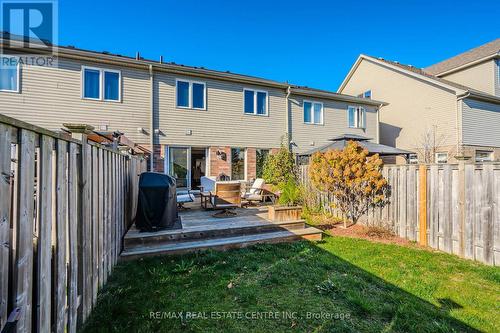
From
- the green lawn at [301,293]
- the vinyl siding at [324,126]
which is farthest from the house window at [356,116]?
the green lawn at [301,293]

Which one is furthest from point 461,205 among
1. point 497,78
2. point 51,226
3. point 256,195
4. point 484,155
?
point 497,78

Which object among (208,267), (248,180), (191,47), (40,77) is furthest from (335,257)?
(191,47)

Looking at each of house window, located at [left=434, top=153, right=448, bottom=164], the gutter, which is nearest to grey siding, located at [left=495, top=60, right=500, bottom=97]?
the gutter

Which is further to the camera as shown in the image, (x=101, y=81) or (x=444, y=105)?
(x=444, y=105)

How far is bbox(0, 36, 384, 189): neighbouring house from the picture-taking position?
9.19 m

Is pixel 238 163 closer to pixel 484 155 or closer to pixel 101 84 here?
pixel 101 84

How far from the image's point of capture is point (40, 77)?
909 centimetres

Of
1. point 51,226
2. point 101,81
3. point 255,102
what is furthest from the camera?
point 255,102

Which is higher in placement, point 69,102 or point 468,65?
point 468,65

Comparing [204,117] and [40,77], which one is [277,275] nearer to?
[204,117]

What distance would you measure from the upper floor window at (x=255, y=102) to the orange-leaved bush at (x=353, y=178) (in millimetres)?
6236

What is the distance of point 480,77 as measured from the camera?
15.3m

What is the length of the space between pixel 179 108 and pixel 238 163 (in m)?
3.72

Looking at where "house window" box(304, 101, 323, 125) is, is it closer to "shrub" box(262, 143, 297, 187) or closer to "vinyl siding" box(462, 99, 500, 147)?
"shrub" box(262, 143, 297, 187)
